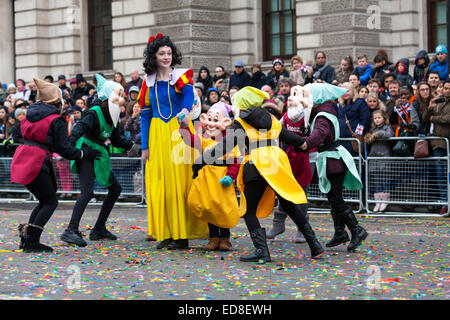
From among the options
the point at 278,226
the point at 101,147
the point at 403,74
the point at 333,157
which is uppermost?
the point at 403,74

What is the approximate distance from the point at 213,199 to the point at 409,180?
4452 millimetres

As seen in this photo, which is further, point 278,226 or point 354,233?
point 278,226

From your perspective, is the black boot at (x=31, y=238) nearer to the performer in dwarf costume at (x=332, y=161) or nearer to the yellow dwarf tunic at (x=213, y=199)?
the yellow dwarf tunic at (x=213, y=199)

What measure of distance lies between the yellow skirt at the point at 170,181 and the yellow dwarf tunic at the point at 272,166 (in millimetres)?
963

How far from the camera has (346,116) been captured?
1366 cm

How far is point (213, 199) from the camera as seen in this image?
8.98 meters

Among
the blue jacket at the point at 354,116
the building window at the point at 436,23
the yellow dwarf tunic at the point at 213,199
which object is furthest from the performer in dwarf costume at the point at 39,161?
the building window at the point at 436,23

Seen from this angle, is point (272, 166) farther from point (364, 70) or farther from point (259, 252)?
point (364, 70)

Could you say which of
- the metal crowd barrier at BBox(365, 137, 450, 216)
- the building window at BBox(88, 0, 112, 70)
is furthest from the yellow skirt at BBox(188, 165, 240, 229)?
the building window at BBox(88, 0, 112, 70)

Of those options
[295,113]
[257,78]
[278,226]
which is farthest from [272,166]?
[257,78]

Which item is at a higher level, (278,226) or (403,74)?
(403,74)

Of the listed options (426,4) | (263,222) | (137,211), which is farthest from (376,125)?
(426,4)

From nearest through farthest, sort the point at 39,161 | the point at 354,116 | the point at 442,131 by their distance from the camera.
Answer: the point at 39,161 < the point at 442,131 < the point at 354,116

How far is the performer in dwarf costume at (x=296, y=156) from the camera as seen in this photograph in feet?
30.0
